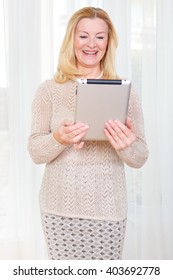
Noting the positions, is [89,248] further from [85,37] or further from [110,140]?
[85,37]

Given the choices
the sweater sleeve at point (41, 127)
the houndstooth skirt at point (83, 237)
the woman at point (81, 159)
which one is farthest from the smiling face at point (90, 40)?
the houndstooth skirt at point (83, 237)

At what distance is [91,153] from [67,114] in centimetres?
13

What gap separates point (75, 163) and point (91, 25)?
0.38m

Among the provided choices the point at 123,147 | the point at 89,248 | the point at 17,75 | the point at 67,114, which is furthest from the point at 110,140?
the point at 17,75

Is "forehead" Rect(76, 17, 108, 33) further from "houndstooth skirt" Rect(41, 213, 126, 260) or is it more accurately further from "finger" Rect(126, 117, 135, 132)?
"houndstooth skirt" Rect(41, 213, 126, 260)

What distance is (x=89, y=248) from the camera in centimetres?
121

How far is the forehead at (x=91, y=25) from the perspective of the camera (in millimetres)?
1232

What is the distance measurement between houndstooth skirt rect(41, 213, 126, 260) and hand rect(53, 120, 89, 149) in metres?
0.21

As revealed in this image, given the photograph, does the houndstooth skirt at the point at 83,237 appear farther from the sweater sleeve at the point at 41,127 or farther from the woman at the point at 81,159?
the sweater sleeve at the point at 41,127

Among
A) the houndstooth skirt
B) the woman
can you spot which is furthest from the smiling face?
the houndstooth skirt

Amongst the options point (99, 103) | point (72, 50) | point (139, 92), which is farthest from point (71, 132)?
point (139, 92)

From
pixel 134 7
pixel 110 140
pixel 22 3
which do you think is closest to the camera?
pixel 110 140
